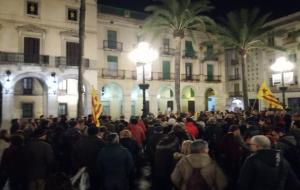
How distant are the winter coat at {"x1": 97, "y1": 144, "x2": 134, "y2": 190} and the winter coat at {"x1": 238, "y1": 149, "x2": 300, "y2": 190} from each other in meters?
2.14

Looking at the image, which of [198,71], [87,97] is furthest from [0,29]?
[198,71]

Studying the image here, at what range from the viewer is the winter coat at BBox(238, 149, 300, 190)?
4.29m

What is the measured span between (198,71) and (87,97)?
17773mm

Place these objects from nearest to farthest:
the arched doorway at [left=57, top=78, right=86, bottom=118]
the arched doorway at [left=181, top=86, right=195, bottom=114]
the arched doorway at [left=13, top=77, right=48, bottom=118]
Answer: the arched doorway at [left=13, top=77, right=48, bottom=118] → the arched doorway at [left=57, top=78, right=86, bottom=118] → the arched doorway at [left=181, top=86, right=195, bottom=114]

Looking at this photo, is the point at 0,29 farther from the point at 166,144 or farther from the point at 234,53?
the point at 234,53

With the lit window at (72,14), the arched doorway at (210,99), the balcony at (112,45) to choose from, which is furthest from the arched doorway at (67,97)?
the arched doorway at (210,99)

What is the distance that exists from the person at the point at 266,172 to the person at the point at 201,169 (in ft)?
1.01

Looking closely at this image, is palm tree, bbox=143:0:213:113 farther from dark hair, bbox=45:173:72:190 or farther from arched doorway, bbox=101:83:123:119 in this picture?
dark hair, bbox=45:173:72:190

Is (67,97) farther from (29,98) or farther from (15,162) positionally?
(15,162)

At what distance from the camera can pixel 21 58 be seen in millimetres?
29016

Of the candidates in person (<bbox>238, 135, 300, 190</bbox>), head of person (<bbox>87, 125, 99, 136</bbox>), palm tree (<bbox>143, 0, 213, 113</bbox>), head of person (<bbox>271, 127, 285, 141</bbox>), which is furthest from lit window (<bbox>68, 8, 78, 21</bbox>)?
person (<bbox>238, 135, 300, 190</bbox>)

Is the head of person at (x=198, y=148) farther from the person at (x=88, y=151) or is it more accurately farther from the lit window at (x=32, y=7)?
the lit window at (x=32, y=7)

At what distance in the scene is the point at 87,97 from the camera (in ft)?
105

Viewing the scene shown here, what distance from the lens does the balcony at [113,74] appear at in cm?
3634
